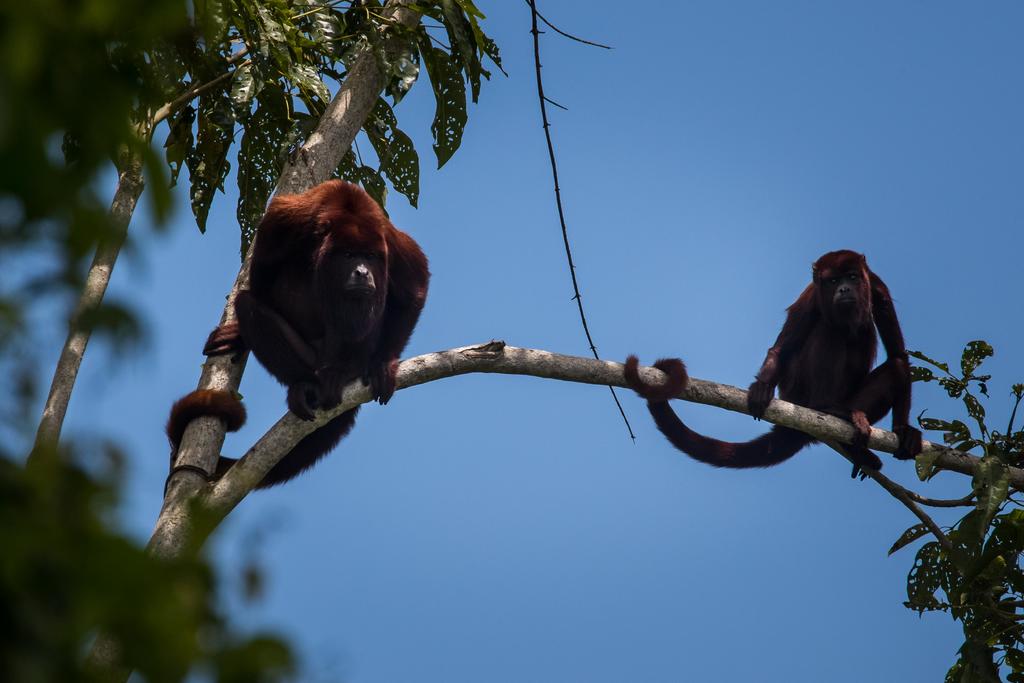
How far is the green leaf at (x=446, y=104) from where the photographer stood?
5.31 meters

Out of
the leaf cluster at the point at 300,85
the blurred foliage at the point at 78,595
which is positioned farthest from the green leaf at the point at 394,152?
the blurred foliage at the point at 78,595

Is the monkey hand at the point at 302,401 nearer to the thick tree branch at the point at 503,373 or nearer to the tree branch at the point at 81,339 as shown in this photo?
the thick tree branch at the point at 503,373

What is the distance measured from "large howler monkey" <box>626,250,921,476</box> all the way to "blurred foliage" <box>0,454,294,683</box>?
434 cm

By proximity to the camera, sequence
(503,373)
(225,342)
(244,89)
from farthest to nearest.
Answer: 1. (244,89)
2. (225,342)
3. (503,373)

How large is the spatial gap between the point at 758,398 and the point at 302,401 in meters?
1.99

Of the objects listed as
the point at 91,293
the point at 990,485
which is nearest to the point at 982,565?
the point at 990,485

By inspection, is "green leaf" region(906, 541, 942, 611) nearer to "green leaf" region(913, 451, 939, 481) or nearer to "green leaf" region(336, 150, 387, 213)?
"green leaf" region(913, 451, 939, 481)

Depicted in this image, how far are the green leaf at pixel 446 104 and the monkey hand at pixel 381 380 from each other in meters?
1.56

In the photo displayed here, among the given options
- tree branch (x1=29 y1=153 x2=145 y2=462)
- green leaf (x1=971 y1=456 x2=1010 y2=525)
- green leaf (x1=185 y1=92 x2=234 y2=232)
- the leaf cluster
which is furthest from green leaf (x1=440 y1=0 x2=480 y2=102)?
green leaf (x1=971 y1=456 x2=1010 y2=525)

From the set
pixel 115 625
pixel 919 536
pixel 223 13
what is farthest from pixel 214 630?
pixel 919 536

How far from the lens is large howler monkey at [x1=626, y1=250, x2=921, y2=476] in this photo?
17.3 ft

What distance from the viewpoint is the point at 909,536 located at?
4715mm

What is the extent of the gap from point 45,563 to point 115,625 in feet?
0.25

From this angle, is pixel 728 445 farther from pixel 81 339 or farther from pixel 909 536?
pixel 81 339
